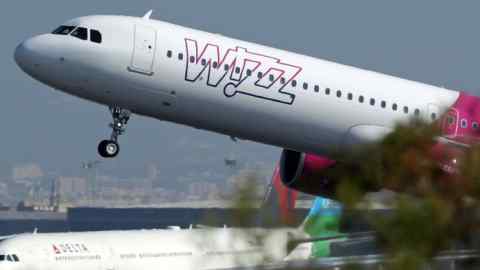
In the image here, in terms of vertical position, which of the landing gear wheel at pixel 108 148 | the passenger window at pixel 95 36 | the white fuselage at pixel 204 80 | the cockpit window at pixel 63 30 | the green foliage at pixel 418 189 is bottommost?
the green foliage at pixel 418 189

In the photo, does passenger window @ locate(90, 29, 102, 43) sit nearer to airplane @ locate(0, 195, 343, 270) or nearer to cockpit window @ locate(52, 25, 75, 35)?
cockpit window @ locate(52, 25, 75, 35)

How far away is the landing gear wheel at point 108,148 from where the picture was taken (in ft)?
143

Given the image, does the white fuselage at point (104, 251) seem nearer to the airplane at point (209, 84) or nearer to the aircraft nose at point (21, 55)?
the airplane at point (209, 84)

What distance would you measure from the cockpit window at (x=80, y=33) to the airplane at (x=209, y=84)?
0.14 feet

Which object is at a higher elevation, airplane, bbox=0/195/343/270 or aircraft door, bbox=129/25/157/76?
aircraft door, bbox=129/25/157/76

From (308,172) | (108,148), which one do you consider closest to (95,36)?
(108,148)

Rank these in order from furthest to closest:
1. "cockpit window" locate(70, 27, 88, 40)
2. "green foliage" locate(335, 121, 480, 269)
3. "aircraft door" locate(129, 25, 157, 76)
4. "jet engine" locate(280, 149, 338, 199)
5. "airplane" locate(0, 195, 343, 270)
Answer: "airplane" locate(0, 195, 343, 270) → "jet engine" locate(280, 149, 338, 199) → "cockpit window" locate(70, 27, 88, 40) → "aircraft door" locate(129, 25, 157, 76) → "green foliage" locate(335, 121, 480, 269)

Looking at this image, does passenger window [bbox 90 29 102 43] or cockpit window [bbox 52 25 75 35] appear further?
cockpit window [bbox 52 25 75 35]

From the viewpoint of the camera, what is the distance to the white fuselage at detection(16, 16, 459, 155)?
138 feet

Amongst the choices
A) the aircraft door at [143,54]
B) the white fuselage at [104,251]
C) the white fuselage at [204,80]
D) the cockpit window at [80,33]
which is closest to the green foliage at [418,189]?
the white fuselage at [204,80]

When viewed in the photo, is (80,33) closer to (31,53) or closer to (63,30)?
(63,30)

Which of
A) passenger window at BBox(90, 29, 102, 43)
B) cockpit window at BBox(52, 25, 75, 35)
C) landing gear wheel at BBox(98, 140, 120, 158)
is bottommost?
landing gear wheel at BBox(98, 140, 120, 158)

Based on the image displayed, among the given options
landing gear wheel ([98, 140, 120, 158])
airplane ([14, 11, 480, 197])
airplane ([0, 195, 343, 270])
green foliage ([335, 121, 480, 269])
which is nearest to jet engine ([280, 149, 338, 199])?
airplane ([14, 11, 480, 197])

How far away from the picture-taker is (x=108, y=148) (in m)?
43.7
